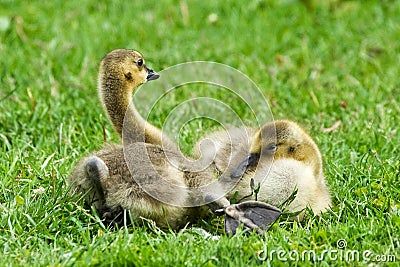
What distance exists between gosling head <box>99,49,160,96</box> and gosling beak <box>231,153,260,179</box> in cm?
73

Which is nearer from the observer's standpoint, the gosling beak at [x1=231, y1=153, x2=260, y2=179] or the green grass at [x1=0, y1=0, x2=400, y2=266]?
the green grass at [x1=0, y1=0, x2=400, y2=266]

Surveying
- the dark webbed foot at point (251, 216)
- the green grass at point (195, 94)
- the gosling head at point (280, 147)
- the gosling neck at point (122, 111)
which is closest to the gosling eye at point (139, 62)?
the gosling neck at point (122, 111)

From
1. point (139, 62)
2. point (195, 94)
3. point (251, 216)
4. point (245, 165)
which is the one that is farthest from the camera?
point (195, 94)

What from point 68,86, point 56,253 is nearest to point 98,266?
point 56,253

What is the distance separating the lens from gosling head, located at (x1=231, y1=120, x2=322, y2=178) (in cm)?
414

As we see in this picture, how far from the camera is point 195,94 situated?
6145 millimetres

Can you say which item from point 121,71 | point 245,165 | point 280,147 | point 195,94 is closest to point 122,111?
point 121,71

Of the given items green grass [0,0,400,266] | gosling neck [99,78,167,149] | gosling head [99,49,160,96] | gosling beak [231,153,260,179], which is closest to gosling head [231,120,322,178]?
gosling beak [231,153,260,179]

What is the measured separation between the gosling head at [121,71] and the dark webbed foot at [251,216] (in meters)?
0.91

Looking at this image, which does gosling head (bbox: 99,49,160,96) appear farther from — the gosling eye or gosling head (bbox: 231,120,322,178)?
gosling head (bbox: 231,120,322,178)

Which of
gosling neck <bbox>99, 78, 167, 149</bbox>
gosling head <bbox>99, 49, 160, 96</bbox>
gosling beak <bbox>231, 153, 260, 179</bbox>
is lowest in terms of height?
gosling beak <bbox>231, 153, 260, 179</bbox>

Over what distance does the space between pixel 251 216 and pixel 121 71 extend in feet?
3.51

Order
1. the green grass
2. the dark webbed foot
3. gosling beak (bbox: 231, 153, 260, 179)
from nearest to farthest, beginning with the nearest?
1. the green grass
2. the dark webbed foot
3. gosling beak (bbox: 231, 153, 260, 179)

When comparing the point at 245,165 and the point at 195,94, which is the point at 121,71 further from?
the point at 195,94
